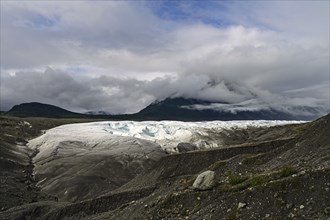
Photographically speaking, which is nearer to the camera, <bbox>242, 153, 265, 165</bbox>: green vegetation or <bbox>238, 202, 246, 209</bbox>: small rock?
<bbox>238, 202, 246, 209</bbox>: small rock

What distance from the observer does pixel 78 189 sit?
80812 millimetres

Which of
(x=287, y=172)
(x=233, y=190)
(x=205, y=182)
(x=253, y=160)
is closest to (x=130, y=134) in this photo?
(x=253, y=160)

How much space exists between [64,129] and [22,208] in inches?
3771

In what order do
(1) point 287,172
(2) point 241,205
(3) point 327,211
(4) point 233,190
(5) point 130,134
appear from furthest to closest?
1. (5) point 130,134
2. (4) point 233,190
3. (1) point 287,172
4. (2) point 241,205
5. (3) point 327,211

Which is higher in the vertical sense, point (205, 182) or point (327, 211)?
point (205, 182)

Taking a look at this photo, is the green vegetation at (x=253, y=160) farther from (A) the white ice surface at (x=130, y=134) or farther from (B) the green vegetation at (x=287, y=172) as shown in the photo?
(A) the white ice surface at (x=130, y=134)

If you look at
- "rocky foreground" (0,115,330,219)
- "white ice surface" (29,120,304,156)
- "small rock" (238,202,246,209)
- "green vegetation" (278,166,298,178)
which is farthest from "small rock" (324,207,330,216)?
"white ice surface" (29,120,304,156)

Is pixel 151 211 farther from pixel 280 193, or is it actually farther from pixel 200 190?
pixel 280 193

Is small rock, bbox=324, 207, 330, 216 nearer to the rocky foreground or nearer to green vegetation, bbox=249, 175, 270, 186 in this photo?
the rocky foreground

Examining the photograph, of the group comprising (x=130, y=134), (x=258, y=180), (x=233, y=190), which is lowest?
(x=233, y=190)

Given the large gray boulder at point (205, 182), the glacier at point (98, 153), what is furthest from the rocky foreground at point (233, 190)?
the glacier at point (98, 153)

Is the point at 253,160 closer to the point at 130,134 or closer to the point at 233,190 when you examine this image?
the point at 233,190

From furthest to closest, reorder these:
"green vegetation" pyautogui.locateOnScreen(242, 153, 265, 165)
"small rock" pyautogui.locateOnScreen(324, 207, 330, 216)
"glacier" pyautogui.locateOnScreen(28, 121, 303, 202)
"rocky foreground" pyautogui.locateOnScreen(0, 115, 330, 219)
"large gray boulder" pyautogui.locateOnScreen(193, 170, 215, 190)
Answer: "glacier" pyautogui.locateOnScreen(28, 121, 303, 202)
"green vegetation" pyautogui.locateOnScreen(242, 153, 265, 165)
"large gray boulder" pyautogui.locateOnScreen(193, 170, 215, 190)
"rocky foreground" pyautogui.locateOnScreen(0, 115, 330, 219)
"small rock" pyautogui.locateOnScreen(324, 207, 330, 216)

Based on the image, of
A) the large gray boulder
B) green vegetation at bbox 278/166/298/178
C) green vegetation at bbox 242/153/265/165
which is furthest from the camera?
green vegetation at bbox 242/153/265/165
